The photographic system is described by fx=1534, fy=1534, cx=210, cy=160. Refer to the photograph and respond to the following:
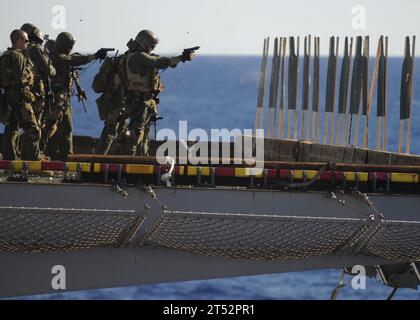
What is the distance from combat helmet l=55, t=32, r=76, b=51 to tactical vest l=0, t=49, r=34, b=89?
275 cm

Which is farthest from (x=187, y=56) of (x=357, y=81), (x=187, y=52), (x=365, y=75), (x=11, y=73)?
(x=357, y=81)

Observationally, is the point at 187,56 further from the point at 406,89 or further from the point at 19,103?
the point at 406,89

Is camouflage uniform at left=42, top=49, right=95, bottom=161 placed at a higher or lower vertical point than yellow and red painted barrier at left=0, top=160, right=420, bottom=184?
higher

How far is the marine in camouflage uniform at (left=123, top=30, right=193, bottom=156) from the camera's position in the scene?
85.0ft

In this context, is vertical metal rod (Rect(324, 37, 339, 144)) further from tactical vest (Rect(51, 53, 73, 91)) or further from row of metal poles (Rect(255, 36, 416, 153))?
tactical vest (Rect(51, 53, 73, 91))

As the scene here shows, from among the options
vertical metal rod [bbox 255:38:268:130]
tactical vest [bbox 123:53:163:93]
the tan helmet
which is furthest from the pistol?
vertical metal rod [bbox 255:38:268:130]

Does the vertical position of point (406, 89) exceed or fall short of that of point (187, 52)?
it falls short

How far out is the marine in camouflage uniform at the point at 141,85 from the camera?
25894mm

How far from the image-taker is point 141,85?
26.2 meters

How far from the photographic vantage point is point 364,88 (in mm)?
31828

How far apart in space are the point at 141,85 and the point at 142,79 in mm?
107

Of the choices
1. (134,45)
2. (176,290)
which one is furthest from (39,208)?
(176,290)
